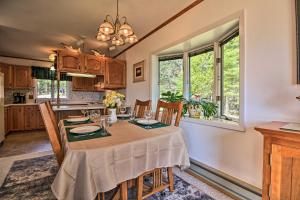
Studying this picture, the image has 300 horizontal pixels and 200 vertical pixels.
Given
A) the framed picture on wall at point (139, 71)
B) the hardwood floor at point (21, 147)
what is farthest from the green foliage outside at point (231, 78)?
the hardwood floor at point (21, 147)

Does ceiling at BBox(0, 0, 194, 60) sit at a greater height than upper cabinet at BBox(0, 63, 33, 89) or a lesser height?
greater

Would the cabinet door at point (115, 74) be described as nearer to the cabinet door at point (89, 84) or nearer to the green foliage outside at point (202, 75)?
the cabinet door at point (89, 84)

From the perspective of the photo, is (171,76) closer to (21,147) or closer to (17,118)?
(21,147)

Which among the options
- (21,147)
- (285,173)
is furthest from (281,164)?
(21,147)

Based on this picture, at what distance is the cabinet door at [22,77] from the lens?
5035 millimetres

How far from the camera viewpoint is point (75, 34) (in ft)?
10.8

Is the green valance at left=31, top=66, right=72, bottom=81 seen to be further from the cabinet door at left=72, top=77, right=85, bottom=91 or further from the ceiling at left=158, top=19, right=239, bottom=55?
the ceiling at left=158, top=19, right=239, bottom=55

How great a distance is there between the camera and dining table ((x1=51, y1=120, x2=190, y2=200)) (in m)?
0.94

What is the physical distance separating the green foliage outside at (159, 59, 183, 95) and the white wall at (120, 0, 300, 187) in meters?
0.95

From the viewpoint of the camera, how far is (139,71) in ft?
11.8

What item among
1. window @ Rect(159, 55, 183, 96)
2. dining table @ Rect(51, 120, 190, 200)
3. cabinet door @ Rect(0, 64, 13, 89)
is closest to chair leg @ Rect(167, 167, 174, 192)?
dining table @ Rect(51, 120, 190, 200)

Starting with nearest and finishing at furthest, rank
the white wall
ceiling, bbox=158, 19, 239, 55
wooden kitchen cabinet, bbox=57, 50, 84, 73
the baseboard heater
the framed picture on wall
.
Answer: the white wall < the baseboard heater < ceiling, bbox=158, 19, 239, 55 < wooden kitchen cabinet, bbox=57, 50, 84, 73 < the framed picture on wall

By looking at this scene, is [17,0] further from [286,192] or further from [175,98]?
[286,192]

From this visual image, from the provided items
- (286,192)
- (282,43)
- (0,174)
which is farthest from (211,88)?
(0,174)
